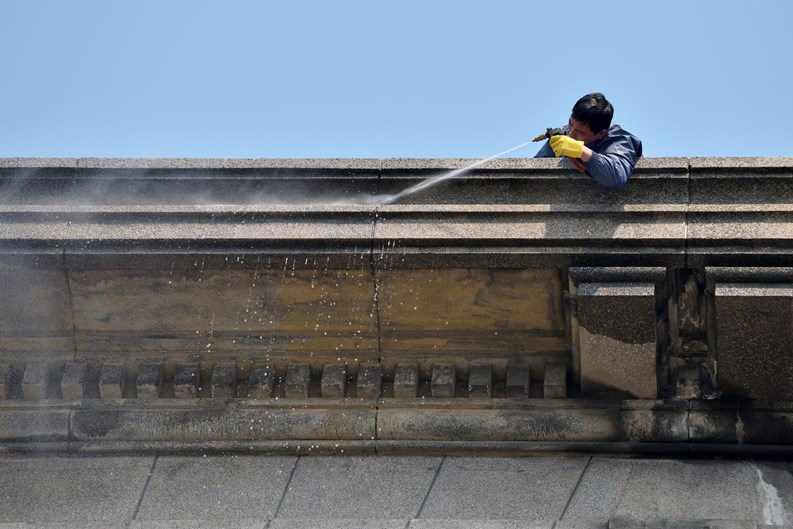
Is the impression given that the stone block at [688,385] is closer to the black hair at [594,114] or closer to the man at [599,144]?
the man at [599,144]

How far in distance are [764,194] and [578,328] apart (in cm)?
144

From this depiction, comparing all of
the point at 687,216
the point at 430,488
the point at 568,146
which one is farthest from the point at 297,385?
the point at 687,216

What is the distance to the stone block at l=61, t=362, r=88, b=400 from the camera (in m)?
12.3

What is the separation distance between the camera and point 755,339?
11.7 m

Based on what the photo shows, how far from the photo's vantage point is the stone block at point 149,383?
12.3 metres

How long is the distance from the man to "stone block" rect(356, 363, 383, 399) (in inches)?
72.4

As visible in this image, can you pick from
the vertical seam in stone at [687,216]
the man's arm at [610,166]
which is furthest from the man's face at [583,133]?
the vertical seam in stone at [687,216]

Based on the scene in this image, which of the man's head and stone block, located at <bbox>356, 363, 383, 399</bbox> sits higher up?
the man's head

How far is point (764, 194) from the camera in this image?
1184 cm

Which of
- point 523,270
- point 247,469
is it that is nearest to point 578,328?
point 523,270

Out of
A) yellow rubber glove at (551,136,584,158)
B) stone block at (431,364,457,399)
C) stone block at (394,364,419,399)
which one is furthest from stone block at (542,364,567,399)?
yellow rubber glove at (551,136,584,158)

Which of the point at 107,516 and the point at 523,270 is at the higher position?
the point at 523,270

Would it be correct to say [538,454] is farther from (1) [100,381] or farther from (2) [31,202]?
(2) [31,202]

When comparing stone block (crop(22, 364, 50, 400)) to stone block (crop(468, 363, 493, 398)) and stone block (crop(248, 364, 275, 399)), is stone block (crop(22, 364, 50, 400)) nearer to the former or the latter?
stone block (crop(248, 364, 275, 399))
